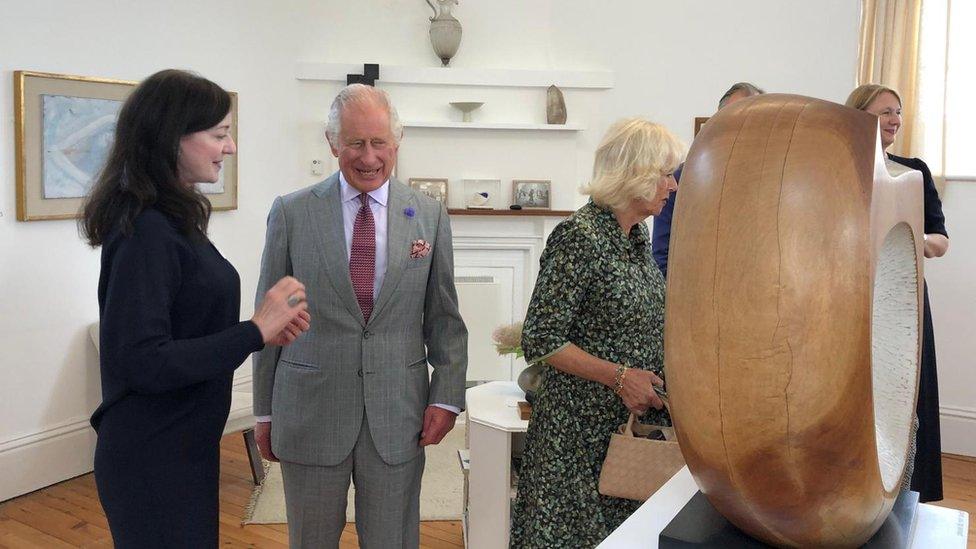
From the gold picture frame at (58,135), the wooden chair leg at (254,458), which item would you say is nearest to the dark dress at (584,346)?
the wooden chair leg at (254,458)

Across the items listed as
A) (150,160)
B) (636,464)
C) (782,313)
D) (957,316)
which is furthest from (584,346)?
(957,316)

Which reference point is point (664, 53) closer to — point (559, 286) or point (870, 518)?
point (559, 286)

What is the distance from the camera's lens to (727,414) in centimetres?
66

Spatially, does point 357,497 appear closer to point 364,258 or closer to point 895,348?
point 364,258

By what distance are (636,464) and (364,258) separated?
2.47 ft

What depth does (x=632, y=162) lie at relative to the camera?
184 cm

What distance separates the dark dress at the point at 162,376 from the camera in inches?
58.1

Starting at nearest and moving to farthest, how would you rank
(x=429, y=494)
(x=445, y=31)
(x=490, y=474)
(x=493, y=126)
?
(x=490, y=474) → (x=429, y=494) → (x=445, y=31) → (x=493, y=126)

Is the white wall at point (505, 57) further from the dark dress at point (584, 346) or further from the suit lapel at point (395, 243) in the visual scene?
the dark dress at point (584, 346)

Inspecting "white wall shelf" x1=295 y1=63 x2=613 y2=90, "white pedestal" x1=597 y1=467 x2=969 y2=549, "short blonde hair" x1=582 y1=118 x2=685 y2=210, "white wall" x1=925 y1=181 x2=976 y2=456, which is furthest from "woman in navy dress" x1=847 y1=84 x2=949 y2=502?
"white wall shelf" x1=295 y1=63 x2=613 y2=90

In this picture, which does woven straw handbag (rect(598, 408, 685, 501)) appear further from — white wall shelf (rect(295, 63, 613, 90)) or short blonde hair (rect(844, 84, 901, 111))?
white wall shelf (rect(295, 63, 613, 90))

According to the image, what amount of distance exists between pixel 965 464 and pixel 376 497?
3756 millimetres

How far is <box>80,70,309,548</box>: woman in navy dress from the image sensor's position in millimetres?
1481

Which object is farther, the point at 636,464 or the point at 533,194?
the point at 533,194
